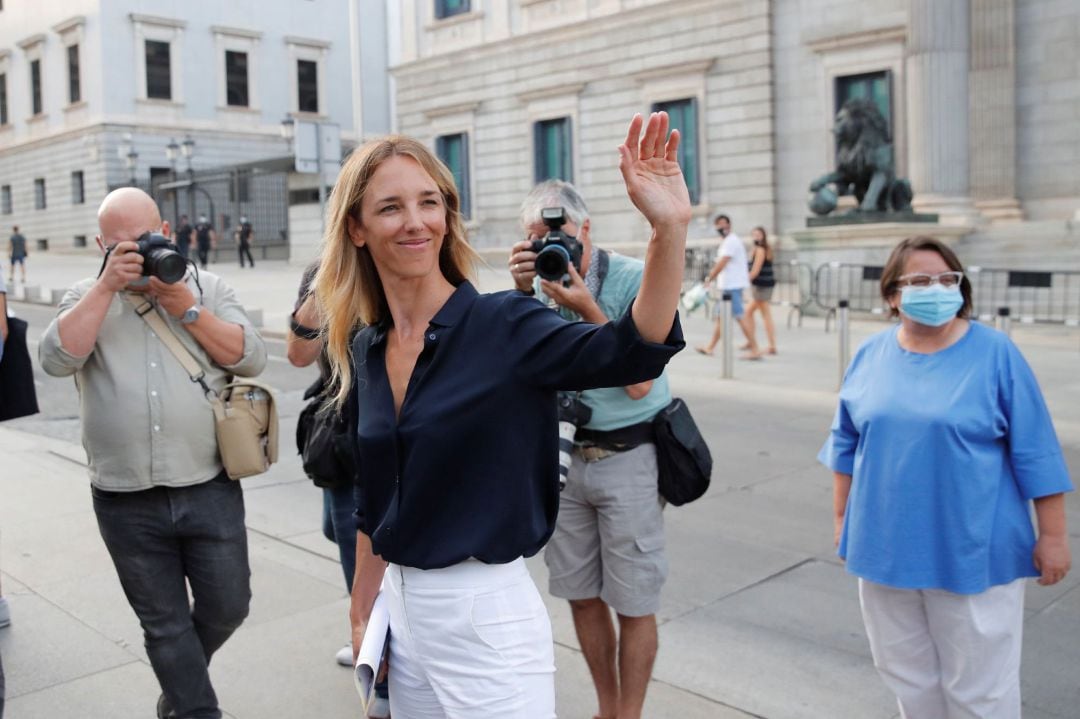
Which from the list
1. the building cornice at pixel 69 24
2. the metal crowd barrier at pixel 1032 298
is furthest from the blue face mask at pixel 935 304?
the building cornice at pixel 69 24

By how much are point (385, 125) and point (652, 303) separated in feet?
149

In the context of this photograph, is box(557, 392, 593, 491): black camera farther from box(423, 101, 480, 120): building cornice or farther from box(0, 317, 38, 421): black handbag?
box(423, 101, 480, 120): building cornice

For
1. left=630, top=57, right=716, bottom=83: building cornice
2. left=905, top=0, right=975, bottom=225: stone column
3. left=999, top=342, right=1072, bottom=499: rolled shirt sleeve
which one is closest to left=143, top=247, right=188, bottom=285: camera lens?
left=999, top=342, right=1072, bottom=499: rolled shirt sleeve

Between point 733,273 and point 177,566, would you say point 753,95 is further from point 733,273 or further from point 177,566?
point 177,566

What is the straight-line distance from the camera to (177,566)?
3.56 metres

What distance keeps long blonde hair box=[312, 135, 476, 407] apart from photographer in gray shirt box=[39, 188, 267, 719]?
102 centimetres

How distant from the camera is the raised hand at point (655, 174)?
1.95 metres

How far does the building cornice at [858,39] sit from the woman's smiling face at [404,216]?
24690 mm

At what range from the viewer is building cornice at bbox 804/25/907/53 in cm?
2472

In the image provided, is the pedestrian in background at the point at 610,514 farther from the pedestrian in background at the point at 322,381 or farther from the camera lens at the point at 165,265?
the camera lens at the point at 165,265

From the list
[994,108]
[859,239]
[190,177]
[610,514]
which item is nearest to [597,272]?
[610,514]

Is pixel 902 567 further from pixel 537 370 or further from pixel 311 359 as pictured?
pixel 311 359

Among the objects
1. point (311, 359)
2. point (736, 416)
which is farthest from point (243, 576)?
point (736, 416)

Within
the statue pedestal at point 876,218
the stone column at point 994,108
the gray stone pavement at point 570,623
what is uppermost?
the stone column at point 994,108
